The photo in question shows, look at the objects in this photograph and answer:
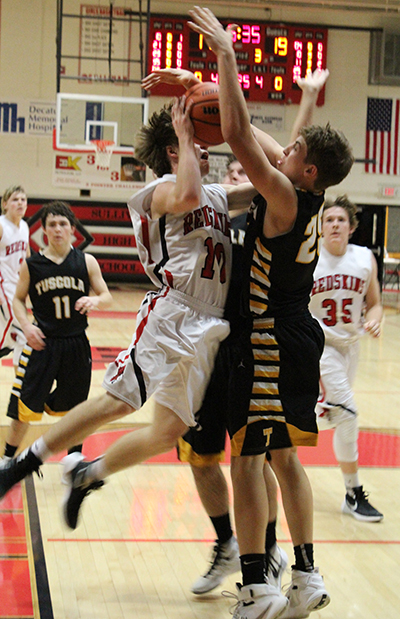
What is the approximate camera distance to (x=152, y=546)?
12.3ft

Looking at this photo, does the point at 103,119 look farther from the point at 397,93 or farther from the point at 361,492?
the point at 361,492

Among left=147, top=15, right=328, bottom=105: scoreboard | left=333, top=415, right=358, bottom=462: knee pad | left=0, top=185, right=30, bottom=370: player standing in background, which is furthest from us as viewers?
left=147, top=15, right=328, bottom=105: scoreboard

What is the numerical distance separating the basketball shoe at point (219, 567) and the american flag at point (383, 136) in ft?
48.7

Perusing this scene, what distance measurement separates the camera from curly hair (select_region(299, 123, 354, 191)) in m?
2.79

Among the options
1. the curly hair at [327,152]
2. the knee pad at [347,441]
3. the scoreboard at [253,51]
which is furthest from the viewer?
the scoreboard at [253,51]

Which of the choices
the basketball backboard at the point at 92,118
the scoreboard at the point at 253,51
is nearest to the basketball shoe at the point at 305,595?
the basketball backboard at the point at 92,118

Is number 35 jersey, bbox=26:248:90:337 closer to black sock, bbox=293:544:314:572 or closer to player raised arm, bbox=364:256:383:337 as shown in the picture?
player raised arm, bbox=364:256:383:337

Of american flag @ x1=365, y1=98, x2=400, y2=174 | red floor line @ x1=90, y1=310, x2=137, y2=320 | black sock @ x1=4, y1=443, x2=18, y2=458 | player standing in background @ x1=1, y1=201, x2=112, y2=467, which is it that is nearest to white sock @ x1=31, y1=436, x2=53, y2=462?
player standing in background @ x1=1, y1=201, x2=112, y2=467

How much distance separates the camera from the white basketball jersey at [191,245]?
10.2 feet

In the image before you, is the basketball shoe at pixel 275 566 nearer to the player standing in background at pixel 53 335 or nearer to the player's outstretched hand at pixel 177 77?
the player standing in background at pixel 53 335

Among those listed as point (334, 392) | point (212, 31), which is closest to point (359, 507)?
point (334, 392)

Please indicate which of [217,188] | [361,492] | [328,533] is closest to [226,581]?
[328,533]

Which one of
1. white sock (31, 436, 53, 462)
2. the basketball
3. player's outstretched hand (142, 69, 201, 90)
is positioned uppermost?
player's outstretched hand (142, 69, 201, 90)

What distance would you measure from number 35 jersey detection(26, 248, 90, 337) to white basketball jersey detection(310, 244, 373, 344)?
1468 millimetres
